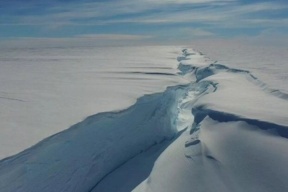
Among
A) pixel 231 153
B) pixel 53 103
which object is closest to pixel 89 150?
pixel 53 103

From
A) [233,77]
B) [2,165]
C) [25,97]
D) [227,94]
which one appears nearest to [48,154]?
[2,165]

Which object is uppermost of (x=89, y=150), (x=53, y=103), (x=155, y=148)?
(x=53, y=103)

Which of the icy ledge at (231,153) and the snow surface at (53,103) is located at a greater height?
the snow surface at (53,103)

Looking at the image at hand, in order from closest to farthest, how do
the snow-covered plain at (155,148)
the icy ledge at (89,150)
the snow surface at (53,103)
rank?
the icy ledge at (89,150) < the snow-covered plain at (155,148) < the snow surface at (53,103)

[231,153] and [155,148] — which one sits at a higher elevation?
[231,153]

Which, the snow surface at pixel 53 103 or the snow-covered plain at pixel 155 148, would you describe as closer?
the snow-covered plain at pixel 155 148

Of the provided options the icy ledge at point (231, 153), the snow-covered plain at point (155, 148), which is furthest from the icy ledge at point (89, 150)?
the icy ledge at point (231, 153)

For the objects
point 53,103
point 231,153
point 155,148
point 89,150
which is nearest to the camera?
point 231,153

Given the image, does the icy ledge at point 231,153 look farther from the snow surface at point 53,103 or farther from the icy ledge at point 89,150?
the snow surface at point 53,103

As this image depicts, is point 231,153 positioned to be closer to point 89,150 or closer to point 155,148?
point 89,150

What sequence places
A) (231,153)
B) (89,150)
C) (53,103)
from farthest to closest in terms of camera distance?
1. (53,103)
2. (89,150)
3. (231,153)

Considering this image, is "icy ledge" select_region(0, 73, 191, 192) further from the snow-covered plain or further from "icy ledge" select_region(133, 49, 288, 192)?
"icy ledge" select_region(133, 49, 288, 192)

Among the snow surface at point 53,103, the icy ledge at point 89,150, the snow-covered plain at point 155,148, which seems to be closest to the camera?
the icy ledge at point 89,150
